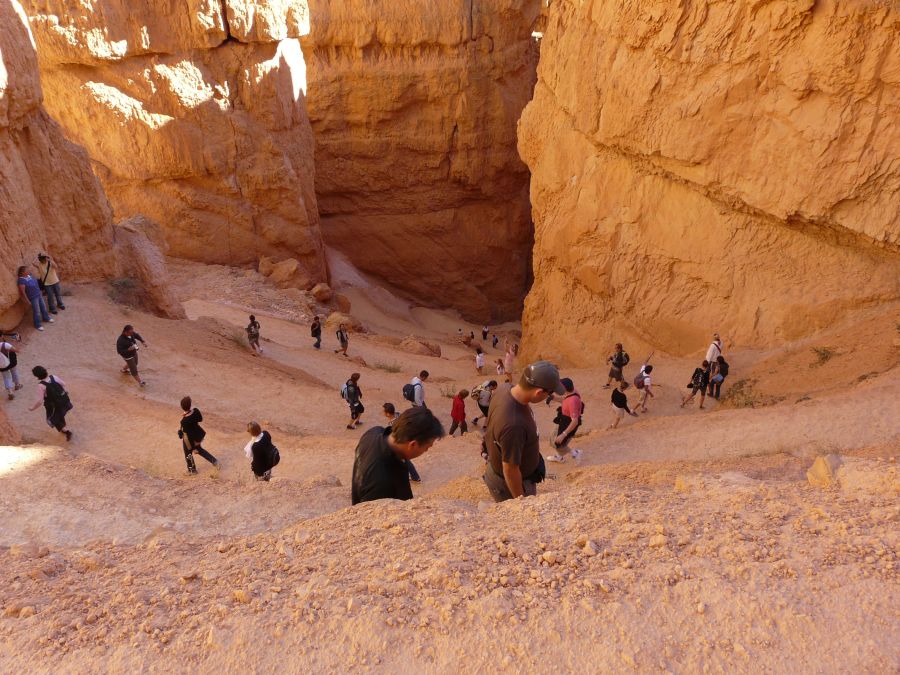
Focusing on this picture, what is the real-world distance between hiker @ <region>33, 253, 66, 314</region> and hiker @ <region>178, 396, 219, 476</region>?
19.9 ft

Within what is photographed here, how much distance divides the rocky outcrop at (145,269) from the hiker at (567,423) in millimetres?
10763

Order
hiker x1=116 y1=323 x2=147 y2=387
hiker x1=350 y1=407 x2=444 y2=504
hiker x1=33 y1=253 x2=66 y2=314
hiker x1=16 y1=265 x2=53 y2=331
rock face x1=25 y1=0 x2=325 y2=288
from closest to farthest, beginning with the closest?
hiker x1=350 y1=407 x2=444 y2=504 < hiker x1=116 y1=323 x2=147 y2=387 < hiker x1=16 y1=265 x2=53 y2=331 < hiker x1=33 y1=253 x2=66 y2=314 < rock face x1=25 y1=0 x2=325 y2=288

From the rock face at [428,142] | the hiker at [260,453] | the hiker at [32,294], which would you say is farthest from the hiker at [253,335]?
the rock face at [428,142]

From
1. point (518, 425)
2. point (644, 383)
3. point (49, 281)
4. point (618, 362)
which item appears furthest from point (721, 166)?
point (49, 281)

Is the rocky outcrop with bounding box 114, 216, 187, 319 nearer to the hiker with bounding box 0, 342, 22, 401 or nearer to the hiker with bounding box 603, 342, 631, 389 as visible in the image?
the hiker with bounding box 0, 342, 22, 401

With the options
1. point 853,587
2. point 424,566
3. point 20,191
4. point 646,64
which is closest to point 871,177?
point 646,64

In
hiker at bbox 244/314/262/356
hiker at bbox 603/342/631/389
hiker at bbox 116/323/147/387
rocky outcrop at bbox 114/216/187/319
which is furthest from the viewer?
rocky outcrop at bbox 114/216/187/319

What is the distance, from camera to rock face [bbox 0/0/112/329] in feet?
37.0

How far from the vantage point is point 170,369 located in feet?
38.3

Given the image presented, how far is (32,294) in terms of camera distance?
37.3ft

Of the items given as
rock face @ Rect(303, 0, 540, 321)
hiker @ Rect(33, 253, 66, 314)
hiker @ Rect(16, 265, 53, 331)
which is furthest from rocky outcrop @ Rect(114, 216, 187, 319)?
rock face @ Rect(303, 0, 540, 321)

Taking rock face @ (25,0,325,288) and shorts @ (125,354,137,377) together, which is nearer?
shorts @ (125,354,137,377)

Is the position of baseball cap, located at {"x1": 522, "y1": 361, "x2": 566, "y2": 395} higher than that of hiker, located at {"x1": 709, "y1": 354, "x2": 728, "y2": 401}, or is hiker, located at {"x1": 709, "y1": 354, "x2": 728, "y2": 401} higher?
hiker, located at {"x1": 709, "y1": 354, "x2": 728, "y2": 401}

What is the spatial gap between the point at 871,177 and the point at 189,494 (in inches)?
427
